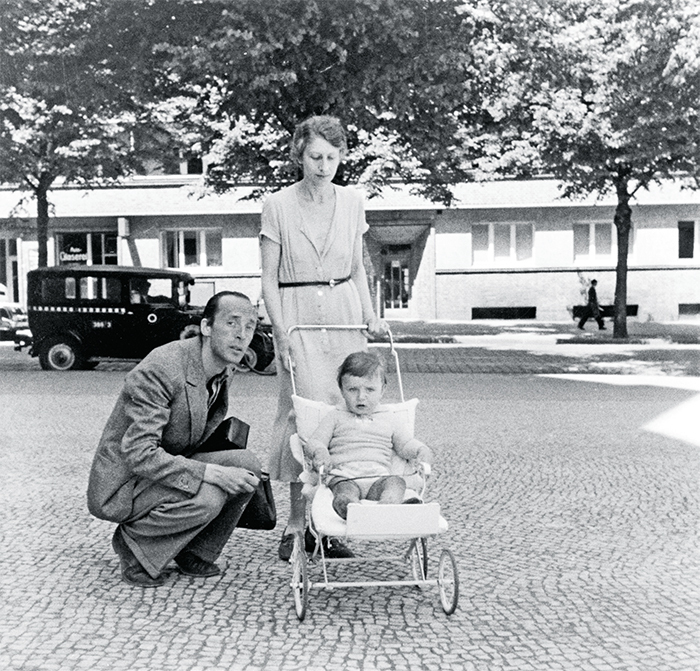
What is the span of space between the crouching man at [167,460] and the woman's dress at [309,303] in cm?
61

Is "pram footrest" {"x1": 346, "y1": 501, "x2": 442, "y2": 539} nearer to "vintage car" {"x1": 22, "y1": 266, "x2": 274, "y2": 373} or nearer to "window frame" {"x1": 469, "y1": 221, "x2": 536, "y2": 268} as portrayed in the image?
"vintage car" {"x1": 22, "y1": 266, "x2": 274, "y2": 373}

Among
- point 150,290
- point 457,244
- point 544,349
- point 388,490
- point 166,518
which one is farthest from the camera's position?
point 457,244

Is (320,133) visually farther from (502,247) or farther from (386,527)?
(502,247)

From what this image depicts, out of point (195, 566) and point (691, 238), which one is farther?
point (691, 238)

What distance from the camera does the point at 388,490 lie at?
185 inches

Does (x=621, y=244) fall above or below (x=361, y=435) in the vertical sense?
above

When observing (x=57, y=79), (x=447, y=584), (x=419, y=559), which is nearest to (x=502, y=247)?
(x=57, y=79)

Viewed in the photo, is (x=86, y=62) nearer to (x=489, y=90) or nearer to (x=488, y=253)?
(x=489, y=90)

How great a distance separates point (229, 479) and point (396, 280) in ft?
119

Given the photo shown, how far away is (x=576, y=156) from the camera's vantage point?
24.3 m

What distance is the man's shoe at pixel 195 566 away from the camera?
206 inches

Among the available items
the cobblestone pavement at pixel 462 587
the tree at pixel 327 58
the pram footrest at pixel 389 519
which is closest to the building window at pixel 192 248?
the tree at pixel 327 58

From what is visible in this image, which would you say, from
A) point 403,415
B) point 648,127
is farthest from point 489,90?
point 403,415

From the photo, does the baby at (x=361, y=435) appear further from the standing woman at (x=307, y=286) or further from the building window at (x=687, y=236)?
the building window at (x=687, y=236)
